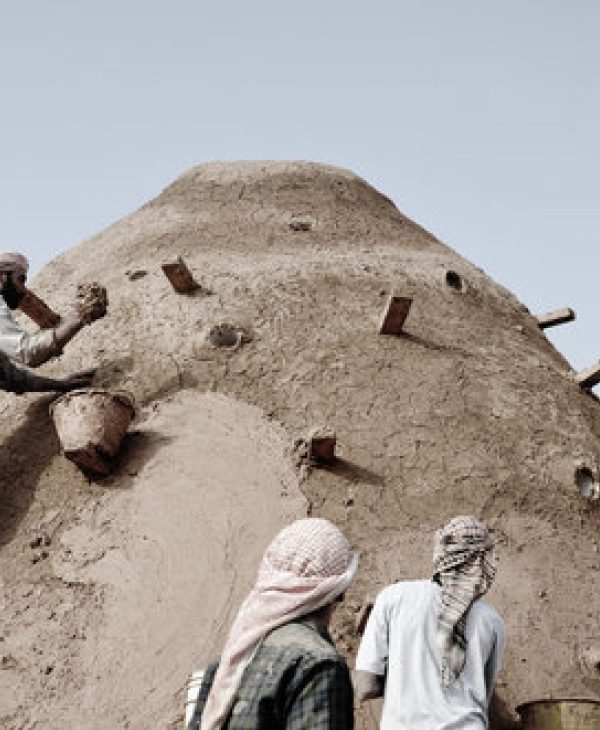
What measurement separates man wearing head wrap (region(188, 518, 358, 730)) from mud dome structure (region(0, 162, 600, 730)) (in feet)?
6.14

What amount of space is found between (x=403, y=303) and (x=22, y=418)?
261 centimetres

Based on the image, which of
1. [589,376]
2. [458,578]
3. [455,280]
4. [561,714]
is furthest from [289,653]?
[455,280]

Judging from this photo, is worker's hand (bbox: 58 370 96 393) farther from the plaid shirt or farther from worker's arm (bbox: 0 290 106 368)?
the plaid shirt

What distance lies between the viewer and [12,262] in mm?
4906

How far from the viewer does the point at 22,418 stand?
517cm

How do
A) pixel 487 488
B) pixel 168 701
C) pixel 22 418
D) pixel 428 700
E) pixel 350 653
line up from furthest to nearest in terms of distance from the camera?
pixel 22 418
pixel 487 488
pixel 350 653
pixel 168 701
pixel 428 700

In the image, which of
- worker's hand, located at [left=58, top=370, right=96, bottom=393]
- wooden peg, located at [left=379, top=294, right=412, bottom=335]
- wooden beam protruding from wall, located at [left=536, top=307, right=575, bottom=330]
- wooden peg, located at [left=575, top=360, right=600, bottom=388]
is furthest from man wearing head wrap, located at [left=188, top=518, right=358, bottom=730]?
wooden beam protruding from wall, located at [left=536, top=307, right=575, bottom=330]

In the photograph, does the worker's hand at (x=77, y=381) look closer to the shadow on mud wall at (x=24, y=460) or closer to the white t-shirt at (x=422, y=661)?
the shadow on mud wall at (x=24, y=460)

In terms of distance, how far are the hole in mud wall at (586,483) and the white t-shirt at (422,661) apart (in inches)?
99.4

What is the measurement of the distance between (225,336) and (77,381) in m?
1.03

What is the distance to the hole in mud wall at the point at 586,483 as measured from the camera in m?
5.13

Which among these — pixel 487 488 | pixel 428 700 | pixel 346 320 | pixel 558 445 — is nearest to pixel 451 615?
pixel 428 700

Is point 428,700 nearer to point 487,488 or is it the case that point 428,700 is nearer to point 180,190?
point 487,488

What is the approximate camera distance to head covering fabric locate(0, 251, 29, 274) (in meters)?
4.88
